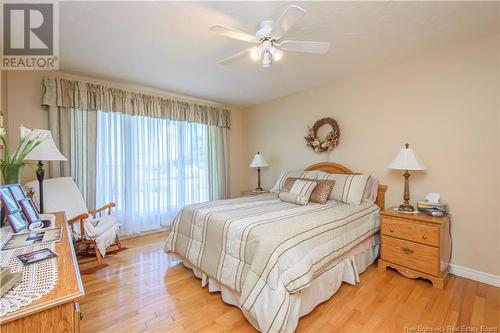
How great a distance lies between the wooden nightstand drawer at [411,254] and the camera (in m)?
2.10

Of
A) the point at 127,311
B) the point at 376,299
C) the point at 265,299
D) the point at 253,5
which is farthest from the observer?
the point at 376,299

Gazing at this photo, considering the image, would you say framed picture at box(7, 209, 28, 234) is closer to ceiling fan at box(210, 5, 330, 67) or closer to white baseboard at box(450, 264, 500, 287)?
ceiling fan at box(210, 5, 330, 67)

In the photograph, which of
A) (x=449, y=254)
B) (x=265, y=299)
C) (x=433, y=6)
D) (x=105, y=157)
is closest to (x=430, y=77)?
(x=433, y=6)

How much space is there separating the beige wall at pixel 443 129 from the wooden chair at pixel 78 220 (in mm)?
3119

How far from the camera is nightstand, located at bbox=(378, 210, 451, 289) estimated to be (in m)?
2.09

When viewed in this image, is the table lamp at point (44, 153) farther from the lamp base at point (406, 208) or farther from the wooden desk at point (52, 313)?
the lamp base at point (406, 208)

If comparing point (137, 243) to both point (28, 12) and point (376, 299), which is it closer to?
point (28, 12)

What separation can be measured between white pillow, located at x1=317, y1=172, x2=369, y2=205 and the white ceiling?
1376 mm

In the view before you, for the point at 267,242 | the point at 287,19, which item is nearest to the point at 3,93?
the point at 287,19

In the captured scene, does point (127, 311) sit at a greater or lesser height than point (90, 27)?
lesser

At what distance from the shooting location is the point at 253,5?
1.68 meters

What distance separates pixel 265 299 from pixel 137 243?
8.21ft

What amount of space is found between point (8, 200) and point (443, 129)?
3739mm

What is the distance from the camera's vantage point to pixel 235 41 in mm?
2184
